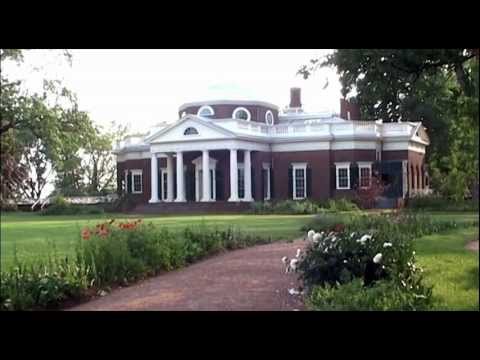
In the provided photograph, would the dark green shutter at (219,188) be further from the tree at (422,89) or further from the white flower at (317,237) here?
the tree at (422,89)

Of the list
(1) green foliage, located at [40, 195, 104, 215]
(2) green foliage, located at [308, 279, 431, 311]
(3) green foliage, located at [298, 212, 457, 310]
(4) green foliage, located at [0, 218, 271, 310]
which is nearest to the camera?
(2) green foliage, located at [308, 279, 431, 311]

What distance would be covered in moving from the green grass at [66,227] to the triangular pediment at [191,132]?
881 millimetres

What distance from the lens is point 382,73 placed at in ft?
22.2

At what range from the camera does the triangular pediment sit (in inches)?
272

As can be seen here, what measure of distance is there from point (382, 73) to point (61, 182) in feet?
11.7

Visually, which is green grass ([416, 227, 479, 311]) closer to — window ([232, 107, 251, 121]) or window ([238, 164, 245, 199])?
window ([238, 164, 245, 199])

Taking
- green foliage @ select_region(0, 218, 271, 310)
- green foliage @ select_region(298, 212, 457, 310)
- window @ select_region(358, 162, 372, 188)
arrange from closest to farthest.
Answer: green foliage @ select_region(298, 212, 457, 310)
green foliage @ select_region(0, 218, 271, 310)
window @ select_region(358, 162, 372, 188)

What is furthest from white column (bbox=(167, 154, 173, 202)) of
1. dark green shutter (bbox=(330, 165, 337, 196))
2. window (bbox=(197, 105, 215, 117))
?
dark green shutter (bbox=(330, 165, 337, 196))

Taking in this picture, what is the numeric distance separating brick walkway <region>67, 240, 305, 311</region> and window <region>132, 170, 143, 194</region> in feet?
3.48

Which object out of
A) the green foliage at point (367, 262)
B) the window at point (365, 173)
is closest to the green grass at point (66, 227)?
the green foliage at point (367, 262)

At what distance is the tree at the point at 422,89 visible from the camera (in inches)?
235
